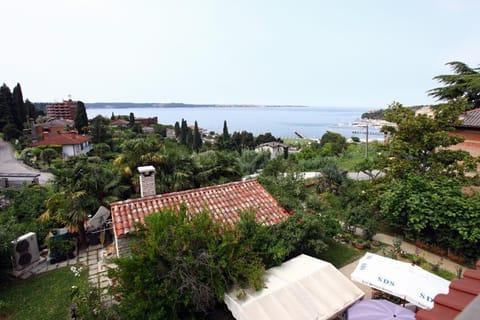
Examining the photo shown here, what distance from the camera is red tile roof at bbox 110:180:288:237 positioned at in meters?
7.90

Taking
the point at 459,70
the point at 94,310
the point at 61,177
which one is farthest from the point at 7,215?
the point at 459,70

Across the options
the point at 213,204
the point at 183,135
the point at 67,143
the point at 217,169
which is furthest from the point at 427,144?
the point at 183,135

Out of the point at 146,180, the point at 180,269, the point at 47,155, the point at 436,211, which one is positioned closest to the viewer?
the point at 180,269

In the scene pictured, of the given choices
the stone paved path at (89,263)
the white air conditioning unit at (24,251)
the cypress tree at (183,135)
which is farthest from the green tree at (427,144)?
the cypress tree at (183,135)

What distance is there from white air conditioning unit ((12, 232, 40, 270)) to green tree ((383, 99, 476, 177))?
1589 centimetres

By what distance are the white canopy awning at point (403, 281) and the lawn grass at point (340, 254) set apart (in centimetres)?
261

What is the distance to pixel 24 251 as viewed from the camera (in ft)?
32.4

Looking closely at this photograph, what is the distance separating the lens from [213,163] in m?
17.0

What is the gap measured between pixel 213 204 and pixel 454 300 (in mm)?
7327

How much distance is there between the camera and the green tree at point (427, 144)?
485 inches

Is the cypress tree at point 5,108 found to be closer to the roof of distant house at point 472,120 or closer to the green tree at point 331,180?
the green tree at point 331,180

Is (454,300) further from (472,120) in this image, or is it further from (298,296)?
(472,120)

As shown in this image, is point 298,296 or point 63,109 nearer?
point 298,296

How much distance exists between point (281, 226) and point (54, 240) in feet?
29.6
